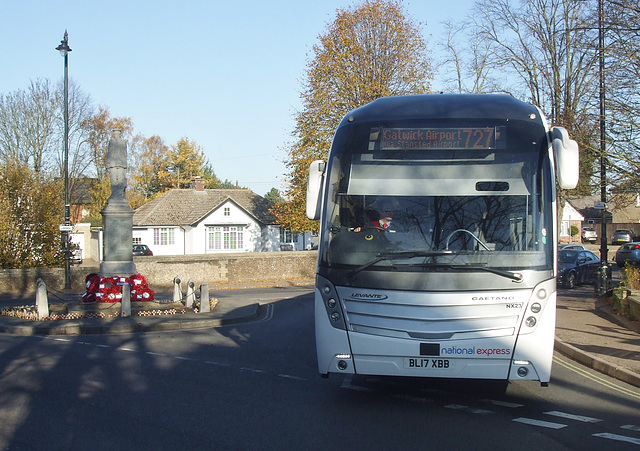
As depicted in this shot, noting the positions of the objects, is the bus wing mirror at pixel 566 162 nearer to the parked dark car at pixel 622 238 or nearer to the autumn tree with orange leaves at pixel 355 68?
the autumn tree with orange leaves at pixel 355 68

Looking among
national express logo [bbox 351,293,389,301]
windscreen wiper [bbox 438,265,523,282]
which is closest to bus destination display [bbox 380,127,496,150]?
windscreen wiper [bbox 438,265,523,282]

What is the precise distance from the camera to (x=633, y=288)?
16.6m

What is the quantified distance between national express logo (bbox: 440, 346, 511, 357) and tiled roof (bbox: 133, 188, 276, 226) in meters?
51.5

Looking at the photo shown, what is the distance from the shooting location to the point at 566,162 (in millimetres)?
7031

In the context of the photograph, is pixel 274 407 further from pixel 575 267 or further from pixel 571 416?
pixel 575 267

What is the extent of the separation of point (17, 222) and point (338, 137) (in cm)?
2282

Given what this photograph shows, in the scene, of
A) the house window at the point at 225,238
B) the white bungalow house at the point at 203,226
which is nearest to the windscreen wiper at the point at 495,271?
the white bungalow house at the point at 203,226

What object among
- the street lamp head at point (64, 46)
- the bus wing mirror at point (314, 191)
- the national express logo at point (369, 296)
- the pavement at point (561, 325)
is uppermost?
the street lamp head at point (64, 46)

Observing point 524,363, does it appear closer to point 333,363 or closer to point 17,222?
point 333,363

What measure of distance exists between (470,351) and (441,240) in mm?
1157

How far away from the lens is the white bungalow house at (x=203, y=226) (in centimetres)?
5747

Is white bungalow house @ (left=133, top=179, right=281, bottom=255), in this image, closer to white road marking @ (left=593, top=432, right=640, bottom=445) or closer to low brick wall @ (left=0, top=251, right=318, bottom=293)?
low brick wall @ (left=0, top=251, right=318, bottom=293)

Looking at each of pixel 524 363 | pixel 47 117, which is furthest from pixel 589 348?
pixel 47 117

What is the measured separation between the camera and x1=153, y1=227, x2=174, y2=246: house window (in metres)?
57.6
